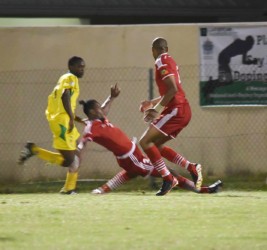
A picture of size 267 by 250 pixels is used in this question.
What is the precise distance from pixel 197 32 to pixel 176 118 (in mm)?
3494

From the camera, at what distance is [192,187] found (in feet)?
45.7

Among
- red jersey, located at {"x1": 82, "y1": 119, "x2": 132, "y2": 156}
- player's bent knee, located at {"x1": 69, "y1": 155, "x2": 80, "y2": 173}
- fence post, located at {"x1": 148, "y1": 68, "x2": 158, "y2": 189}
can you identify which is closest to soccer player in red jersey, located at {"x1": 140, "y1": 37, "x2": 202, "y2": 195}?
red jersey, located at {"x1": 82, "y1": 119, "x2": 132, "y2": 156}

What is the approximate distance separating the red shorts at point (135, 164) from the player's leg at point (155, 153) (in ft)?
1.90

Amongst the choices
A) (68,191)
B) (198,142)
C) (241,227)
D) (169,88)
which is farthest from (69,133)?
(241,227)

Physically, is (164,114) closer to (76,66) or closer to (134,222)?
(76,66)

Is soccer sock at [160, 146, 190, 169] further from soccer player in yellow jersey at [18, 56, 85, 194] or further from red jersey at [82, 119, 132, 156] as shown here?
soccer player in yellow jersey at [18, 56, 85, 194]

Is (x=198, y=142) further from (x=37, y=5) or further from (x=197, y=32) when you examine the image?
(x=37, y=5)

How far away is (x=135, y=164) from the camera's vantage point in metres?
14.2

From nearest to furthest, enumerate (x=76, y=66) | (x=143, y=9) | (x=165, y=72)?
(x=165, y=72), (x=76, y=66), (x=143, y=9)

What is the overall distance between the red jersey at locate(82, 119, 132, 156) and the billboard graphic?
115 inches

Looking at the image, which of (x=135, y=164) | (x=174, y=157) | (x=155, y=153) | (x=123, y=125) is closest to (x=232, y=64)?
(x=123, y=125)

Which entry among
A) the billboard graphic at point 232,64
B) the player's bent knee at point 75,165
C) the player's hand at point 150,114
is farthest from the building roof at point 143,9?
the player's hand at point 150,114

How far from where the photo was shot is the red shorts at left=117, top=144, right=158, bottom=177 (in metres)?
14.2

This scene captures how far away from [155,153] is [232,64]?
12.5 feet
